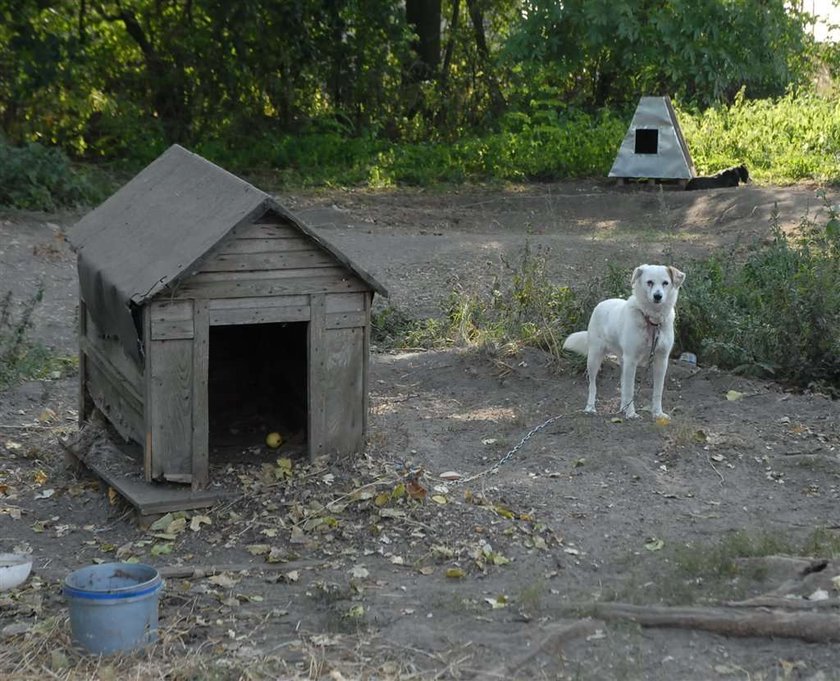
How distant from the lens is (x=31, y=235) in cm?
1331

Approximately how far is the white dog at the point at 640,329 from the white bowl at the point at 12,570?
387 cm

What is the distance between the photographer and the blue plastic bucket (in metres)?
4.59

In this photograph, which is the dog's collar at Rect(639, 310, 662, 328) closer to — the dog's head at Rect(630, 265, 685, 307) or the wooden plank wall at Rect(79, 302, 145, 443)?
the dog's head at Rect(630, 265, 685, 307)

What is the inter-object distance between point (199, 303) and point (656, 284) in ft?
9.26

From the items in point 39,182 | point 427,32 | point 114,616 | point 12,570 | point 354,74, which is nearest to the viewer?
point 114,616

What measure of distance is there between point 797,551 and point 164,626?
2.84m

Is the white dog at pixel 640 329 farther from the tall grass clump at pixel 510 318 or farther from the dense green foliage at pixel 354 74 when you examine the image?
the dense green foliage at pixel 354 74

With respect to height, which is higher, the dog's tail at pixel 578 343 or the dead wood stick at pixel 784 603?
the dog's tail at pixel 578 343

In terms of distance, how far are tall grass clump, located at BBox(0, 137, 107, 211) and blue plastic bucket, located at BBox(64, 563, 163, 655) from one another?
416 inches

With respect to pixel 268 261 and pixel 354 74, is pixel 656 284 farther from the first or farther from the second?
pixel 354 74

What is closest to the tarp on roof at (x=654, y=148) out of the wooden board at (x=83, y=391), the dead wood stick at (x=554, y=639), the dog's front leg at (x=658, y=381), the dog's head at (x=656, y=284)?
the dog's front leg at (x=658, y=381)

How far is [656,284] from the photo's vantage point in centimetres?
738

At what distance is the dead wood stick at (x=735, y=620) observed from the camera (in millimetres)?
4547

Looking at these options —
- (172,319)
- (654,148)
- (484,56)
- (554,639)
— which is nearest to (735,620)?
(554,639)
